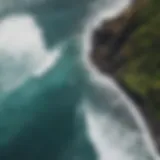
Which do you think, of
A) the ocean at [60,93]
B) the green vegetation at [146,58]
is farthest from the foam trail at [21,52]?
the green vegetation at [146,58]

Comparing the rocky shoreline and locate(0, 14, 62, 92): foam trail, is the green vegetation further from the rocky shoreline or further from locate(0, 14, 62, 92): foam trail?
locate(0, 14, 62, 92): foam trail

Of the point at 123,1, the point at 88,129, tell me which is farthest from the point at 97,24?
the point at 88,129

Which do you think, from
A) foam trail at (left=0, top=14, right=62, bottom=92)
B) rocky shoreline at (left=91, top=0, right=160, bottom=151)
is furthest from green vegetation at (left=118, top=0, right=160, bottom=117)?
foam trail at (left=0, top=14, right=62, bottom=92)

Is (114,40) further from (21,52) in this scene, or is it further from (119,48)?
(21,52)

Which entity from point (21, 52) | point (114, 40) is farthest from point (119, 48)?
point (21, 52)

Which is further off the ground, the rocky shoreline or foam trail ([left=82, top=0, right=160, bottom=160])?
the rocky shoreline

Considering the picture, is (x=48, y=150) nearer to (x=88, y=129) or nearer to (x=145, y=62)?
(x=88, y=129)

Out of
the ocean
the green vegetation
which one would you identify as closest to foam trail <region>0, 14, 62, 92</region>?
the ocean
